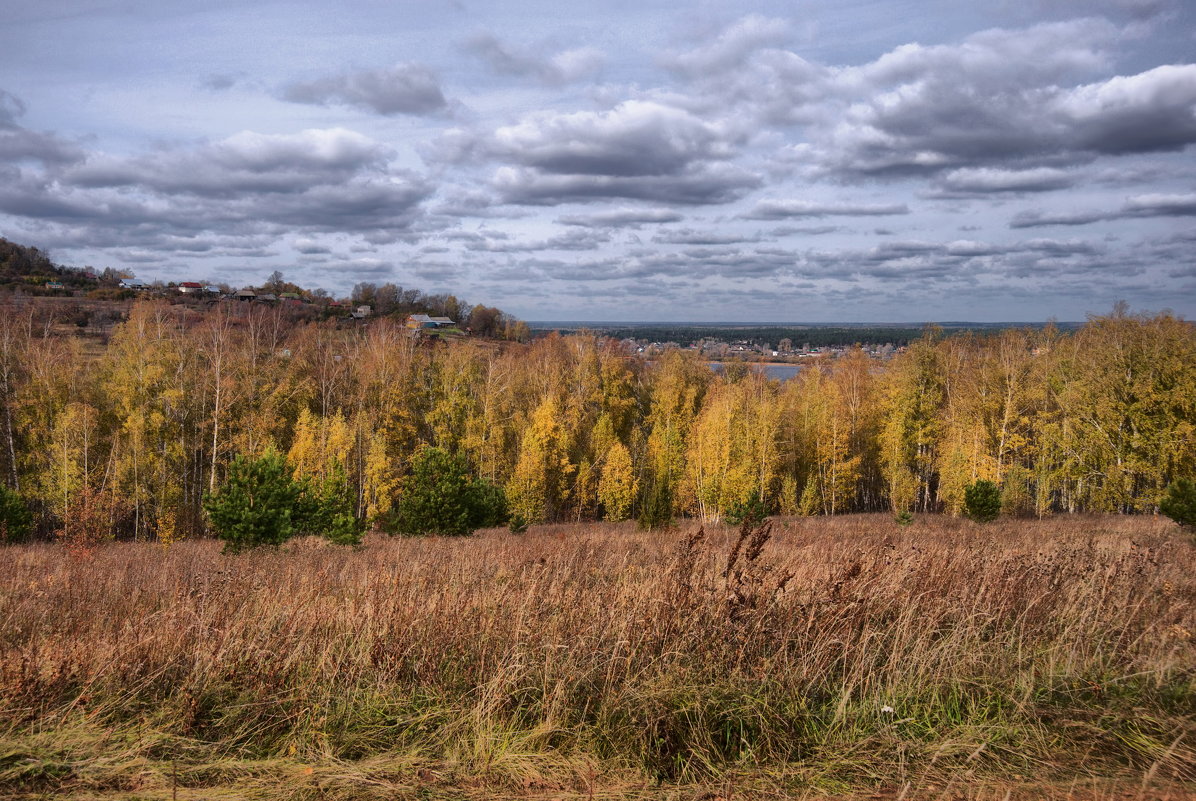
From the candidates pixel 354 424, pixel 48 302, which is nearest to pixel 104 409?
pixel 354 424

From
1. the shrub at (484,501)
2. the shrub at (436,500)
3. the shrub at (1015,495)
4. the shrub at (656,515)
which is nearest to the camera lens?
the shrub at (436,500)

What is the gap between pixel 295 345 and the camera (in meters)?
56.2

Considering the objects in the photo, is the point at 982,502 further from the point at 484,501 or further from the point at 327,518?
the point at 327,518

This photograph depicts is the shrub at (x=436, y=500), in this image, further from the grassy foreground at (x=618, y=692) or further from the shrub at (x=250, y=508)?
the grassy foreground at (x=618, y=692)

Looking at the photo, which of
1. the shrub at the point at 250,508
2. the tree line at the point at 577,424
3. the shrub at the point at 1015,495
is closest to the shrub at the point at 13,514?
the tree line at the point at 577,424

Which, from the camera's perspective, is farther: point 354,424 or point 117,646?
point 354,424

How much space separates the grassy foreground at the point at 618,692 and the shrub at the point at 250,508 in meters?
11.5

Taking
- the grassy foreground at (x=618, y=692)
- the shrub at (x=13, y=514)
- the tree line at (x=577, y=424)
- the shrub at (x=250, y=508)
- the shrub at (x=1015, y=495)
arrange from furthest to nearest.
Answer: the shrub at (x=1015, y=495) < the tree line at (x=577, y=424) < the shrub at (x=13, y=514) < the shrub at (x=250, y=508) < the grassy foreground at (x=618, y=692)

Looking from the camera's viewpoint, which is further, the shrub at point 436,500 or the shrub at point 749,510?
the shrub at point 749,510

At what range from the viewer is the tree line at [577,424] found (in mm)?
34438

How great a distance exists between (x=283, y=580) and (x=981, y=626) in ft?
21.2

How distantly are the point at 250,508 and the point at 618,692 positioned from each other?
1533 centimetres

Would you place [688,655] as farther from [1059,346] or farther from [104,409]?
[1059,346]

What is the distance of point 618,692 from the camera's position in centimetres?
423
